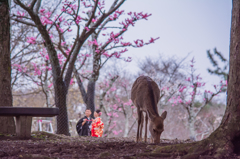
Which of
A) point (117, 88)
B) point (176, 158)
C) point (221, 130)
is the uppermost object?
point (117, 88)

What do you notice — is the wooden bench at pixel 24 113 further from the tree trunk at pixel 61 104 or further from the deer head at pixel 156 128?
the tree trunk at pixel 61 104

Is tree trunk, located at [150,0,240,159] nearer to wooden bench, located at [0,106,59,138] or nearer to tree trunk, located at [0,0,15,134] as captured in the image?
wooden bench, located at [0,106,59,138]

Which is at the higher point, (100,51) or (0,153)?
(100,51)

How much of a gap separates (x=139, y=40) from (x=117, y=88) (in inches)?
419

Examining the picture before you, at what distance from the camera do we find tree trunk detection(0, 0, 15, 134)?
7047 millimetres

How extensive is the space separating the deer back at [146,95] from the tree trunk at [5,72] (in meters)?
3.11

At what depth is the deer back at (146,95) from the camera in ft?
18.5

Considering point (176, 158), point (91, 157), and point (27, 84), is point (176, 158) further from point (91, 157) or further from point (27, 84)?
point (27, 84)

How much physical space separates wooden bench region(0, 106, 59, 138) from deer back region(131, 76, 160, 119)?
1836 mm

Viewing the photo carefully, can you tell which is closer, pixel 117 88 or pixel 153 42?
pixel 153 42

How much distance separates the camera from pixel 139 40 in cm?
996

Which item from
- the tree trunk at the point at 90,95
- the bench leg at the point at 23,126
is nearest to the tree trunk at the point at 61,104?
the tree trunk at the point at 90,95

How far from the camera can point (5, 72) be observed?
7145 mm

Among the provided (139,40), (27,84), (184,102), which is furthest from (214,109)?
(139,40)
